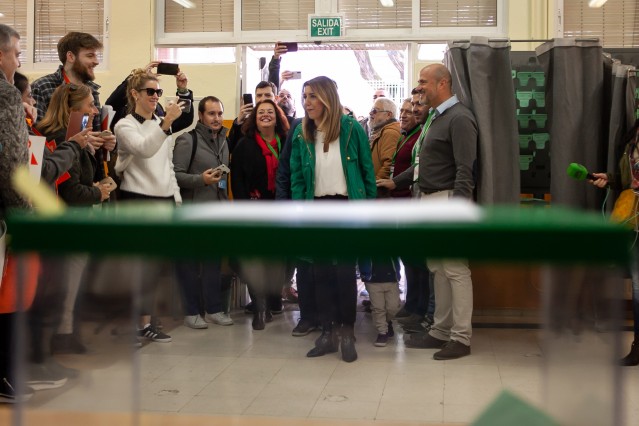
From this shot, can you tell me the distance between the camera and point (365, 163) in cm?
442

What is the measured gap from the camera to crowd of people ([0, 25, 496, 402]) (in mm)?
679

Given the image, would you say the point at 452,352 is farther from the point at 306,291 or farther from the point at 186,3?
the point at 186,3

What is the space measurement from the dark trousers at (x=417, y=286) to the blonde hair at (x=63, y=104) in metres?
3.29

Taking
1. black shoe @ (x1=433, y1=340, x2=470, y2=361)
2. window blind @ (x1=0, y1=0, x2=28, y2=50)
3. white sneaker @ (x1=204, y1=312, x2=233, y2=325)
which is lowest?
black shoe @ (x1=433, y1=340, x2=470, y2=361)

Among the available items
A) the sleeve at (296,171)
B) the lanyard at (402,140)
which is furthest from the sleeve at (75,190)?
the lanyard at (402,140)

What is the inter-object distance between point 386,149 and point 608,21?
3.99m

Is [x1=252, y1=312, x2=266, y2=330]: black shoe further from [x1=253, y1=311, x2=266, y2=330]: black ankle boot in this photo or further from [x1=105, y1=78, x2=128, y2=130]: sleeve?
[x1=105, y1=78, x2=128, y2=130]: sleeve

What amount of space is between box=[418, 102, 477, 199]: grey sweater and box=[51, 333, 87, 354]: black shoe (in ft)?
12.0

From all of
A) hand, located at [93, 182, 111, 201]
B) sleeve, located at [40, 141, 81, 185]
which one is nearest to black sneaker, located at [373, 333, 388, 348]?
sleeve, located at [40, 141, 81, 185]

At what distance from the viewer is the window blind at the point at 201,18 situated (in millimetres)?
8977

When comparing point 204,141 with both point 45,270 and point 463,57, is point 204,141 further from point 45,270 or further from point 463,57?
point 45,270

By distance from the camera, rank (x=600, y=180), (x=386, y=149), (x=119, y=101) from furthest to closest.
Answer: (x=386, y=149) < (x=119, y=101) < (x=600, y=180)

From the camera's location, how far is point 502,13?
8422mm

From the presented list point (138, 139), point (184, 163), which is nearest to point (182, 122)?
point (184, 163)
